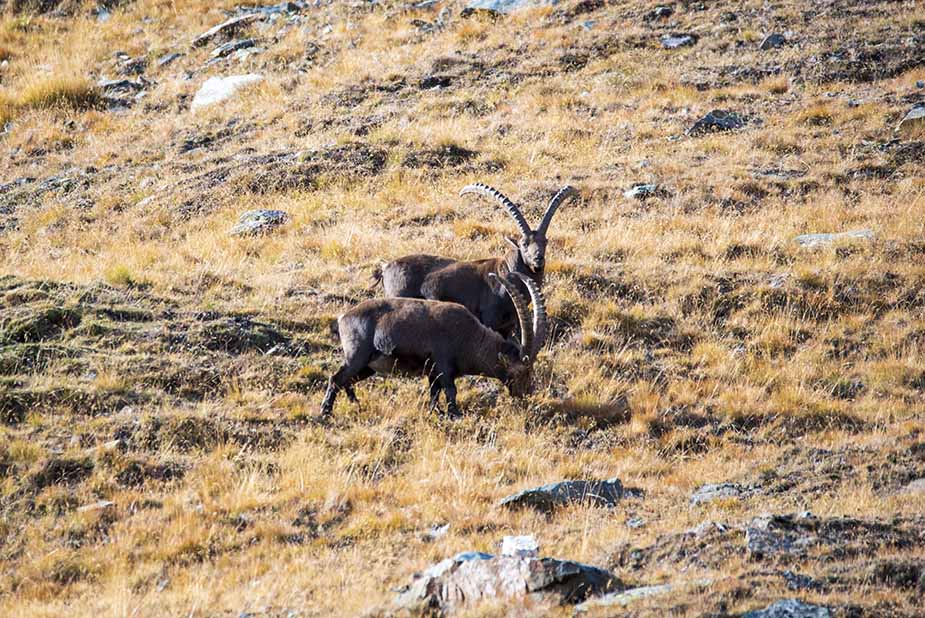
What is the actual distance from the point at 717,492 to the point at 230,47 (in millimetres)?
21273

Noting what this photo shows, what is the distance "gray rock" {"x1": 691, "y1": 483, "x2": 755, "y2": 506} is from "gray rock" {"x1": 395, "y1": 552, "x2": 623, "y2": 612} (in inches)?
95.2

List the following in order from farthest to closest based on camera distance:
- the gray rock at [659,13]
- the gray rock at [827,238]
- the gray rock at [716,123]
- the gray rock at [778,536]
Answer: the gray rock at [659,13] < the gray rock at [716,123] < the gray rock at [827,238] < the gray rock at [778,536]

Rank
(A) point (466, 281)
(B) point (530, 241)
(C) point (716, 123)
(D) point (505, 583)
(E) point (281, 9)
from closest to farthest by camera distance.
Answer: (D) point (505, 583), (A) point (466, 281), (B) point (530, 241), (C) point (716, 123), (E) point (281, 9)

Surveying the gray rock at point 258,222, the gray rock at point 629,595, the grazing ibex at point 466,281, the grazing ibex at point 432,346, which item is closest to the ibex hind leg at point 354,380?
the grazing ibex at point 432,346

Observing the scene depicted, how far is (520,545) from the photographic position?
8.28 metres

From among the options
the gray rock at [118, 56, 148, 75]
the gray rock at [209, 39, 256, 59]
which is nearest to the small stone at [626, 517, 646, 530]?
the gray rock at [209, 39, 256, 59]

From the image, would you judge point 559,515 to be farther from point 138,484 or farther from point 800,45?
point 800,45

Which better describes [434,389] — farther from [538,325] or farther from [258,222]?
[258,222]

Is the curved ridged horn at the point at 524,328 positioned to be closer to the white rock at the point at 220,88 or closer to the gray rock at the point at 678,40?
the white rock at the point at 220,88

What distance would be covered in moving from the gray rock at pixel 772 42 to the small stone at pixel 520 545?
63.3 feet

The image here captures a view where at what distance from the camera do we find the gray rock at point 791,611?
658 centimetres

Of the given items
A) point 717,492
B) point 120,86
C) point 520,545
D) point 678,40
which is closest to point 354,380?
point 520,545

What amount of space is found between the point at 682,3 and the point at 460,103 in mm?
7859

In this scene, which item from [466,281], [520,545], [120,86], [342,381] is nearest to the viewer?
[520,545]
